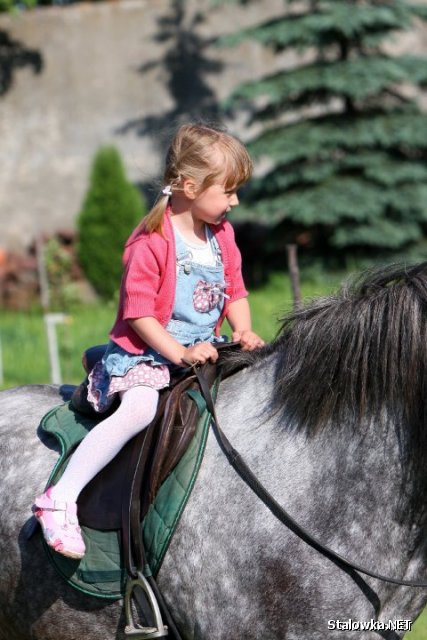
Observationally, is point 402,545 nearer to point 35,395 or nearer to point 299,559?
point 299,559

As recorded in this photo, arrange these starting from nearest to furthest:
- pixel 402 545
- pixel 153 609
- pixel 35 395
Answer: pixel 402 545, pixel 153 609, pixel 35 395

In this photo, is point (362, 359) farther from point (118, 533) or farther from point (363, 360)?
point (118, 533)

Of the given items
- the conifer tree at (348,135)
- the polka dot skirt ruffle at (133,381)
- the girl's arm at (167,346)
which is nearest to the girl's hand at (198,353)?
the girl's arm at (167,346)

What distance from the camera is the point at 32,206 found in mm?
18859

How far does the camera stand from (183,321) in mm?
3100

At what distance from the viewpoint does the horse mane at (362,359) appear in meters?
2.62

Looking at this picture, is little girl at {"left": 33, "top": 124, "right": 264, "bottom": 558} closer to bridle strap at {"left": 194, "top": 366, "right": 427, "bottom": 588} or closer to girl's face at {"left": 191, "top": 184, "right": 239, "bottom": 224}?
girl's face at {"left": 191, "top": 184, "right": 239, "bottom": 224}

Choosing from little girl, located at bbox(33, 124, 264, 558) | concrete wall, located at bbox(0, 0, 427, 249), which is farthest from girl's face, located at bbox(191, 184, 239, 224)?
concrete wall, located at bbox(0, 0, 427, 249)

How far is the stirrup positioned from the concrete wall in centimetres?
1615

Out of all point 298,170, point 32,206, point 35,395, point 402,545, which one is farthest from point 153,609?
point 32,206

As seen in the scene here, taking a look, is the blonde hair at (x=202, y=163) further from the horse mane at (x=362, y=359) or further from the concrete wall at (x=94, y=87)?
the concrete wall at (x=94, y=87)

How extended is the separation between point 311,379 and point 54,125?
16.7 meters

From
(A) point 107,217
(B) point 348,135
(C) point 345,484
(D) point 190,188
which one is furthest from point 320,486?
(A) point 107,217

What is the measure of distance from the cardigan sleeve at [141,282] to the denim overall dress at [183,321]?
8 centimetres
